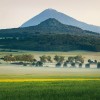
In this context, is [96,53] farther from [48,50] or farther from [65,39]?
[65,39]

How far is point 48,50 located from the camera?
154 meters

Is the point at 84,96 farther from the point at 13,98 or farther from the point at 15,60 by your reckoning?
the point at 15,60

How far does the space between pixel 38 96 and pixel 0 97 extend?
253 cm

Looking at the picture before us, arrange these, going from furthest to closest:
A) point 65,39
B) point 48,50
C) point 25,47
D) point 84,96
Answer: point 65,39 < point 25,47 < point 48,50 < point 84,96

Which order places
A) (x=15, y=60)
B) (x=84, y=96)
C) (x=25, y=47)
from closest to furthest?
(x=84, y=96) → (x=15, y=60) → (x=25, y=47)

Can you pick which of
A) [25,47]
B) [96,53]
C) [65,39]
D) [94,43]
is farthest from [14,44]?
[96,53]

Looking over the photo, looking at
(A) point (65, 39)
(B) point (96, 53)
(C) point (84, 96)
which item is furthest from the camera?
(A) point (65, 39)

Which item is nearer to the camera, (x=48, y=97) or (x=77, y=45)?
(x=48, y=97)

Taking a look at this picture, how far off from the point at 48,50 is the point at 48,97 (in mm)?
127874

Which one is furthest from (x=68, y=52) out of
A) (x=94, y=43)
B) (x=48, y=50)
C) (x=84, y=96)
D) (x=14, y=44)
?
(x=84, y=96)

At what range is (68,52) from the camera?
149375 millimetres

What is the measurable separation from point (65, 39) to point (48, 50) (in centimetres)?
2457

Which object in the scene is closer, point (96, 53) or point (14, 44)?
point (96, 53)

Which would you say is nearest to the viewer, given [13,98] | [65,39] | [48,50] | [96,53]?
[13,98]
